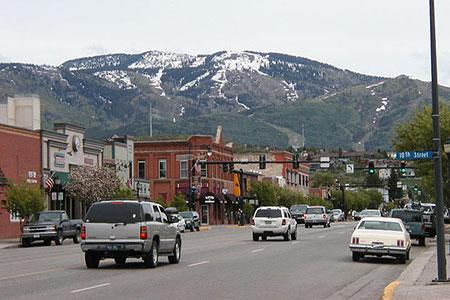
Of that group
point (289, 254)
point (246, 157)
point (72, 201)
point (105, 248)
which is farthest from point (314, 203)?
point (105, 248)

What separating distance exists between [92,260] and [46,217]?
23.2 meters

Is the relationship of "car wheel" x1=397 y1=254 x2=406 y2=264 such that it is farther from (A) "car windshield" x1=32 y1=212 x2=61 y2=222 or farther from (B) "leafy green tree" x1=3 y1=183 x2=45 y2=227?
(B) "leafy green tree" x1=3 y1=183 x2=45 y2=227

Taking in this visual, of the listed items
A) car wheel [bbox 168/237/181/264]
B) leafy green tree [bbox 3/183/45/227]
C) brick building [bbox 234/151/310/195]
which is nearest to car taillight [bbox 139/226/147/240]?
car wheel [bbox 168/237/181/264]

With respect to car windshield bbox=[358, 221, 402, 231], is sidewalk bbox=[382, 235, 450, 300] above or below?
below

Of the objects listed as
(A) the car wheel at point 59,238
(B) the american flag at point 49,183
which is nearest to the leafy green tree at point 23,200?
(A) the car wheel at point 59,238

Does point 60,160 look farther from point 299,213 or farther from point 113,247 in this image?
point 113,247

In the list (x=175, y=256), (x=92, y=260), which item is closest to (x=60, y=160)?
(x=175, y=256)

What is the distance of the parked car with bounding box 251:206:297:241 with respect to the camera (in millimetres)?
48062

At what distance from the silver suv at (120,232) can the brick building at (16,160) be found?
33.1 metres

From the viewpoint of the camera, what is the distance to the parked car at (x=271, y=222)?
48.1 meters

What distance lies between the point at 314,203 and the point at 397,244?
108 meters

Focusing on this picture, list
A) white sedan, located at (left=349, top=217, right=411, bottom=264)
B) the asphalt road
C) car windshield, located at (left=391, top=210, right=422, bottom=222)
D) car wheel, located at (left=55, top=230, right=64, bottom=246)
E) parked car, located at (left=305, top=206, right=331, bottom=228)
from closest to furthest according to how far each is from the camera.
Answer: the asphalt road < white sedan, located at (left=349, top=217, right=411, bottom=264) < car windshield, located at (left=391, top=210, right=422, bottom=222) < car wheel, located at (left=55, top=230, right=64, bottom=246) < parked car, located at (left=305, top=206, right=331, bottom=228)

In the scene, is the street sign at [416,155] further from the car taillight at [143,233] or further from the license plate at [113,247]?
the license plate at [113,247]

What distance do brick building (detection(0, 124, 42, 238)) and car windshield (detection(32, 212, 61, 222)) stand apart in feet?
30.7
